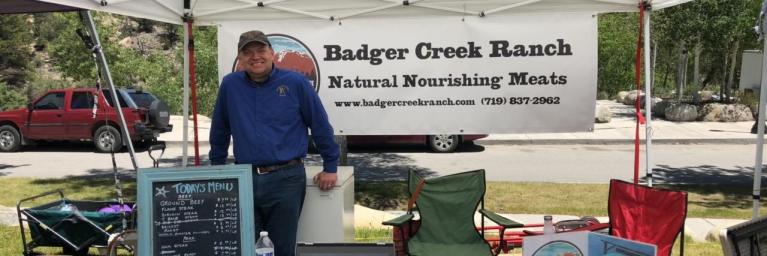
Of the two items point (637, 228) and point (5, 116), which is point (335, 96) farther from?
point (5, 116)

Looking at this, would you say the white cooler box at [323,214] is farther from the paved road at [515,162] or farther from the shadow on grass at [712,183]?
the paved road at [515,162]

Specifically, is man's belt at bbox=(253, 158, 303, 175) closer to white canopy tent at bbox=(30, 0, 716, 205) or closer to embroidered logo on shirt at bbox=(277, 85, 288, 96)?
embroidered logo on shirt at bbox=(277, 85, 288, 96)

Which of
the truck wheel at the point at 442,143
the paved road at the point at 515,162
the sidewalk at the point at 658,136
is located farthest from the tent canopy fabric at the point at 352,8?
the sidewalk at the point at 658,136

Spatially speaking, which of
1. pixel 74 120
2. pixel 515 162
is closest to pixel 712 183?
pixel 515 162

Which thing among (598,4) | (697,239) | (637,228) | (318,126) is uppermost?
(598,4)

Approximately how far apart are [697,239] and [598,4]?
2939 mm

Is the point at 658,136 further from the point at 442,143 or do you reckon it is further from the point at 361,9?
the point at 361,9

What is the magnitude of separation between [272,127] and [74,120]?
1258 centimetres

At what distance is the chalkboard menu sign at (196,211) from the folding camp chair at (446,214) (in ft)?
5.17

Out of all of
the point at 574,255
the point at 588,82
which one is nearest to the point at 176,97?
the point at 588,82

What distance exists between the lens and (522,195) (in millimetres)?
8578

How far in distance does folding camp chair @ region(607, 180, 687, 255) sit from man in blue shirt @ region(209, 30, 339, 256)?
216 cm

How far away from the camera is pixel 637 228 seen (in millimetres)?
4340

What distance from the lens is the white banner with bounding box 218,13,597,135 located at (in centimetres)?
487
